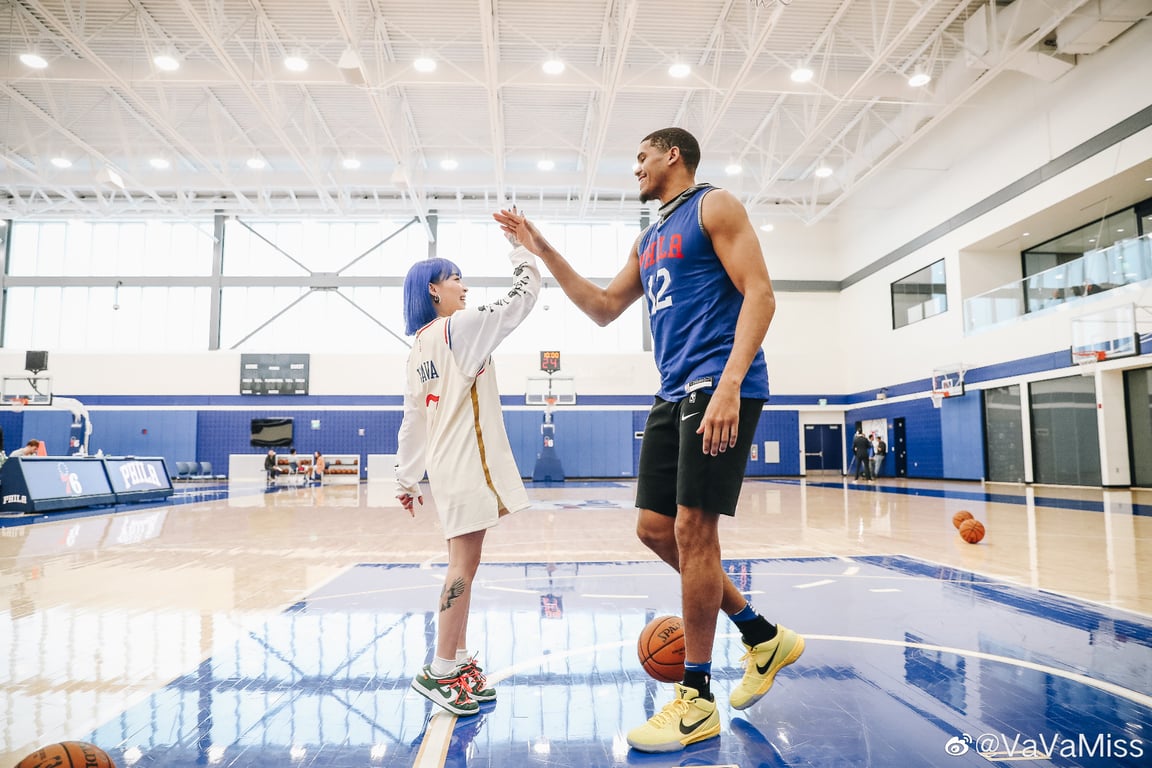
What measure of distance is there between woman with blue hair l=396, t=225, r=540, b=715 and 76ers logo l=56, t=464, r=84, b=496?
10038mm

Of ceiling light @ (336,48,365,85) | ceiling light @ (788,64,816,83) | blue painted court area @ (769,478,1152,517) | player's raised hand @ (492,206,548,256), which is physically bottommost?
blue painted court area @ (769,478,1152,517)

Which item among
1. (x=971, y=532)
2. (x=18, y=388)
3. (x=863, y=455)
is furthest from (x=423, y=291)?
(x=18, y=388)

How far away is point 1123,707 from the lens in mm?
2053

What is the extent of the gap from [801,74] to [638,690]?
484 inches

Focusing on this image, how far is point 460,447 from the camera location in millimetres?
2346

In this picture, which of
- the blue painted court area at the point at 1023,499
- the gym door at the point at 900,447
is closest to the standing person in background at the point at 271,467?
the blue painted court area at the point at 1023,499

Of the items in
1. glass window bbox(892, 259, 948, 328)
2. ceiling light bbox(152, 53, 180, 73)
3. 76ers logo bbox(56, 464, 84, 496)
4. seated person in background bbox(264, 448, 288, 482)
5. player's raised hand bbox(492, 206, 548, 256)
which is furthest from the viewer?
seated person in background bbox(264, 448, 288, 482)

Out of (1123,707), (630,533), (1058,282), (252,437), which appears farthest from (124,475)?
(1058,282)

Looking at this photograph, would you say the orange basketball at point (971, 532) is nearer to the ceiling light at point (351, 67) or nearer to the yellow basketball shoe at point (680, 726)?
the yellow basketball shoe at point (680, 726)

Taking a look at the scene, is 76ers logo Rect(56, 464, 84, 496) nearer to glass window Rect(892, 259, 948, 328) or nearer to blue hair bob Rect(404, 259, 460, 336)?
blue hair bob Rect(404, 259, 460, 336)

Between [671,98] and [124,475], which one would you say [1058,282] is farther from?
[124,475]

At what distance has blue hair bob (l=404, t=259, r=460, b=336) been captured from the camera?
252 cm

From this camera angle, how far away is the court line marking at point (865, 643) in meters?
1.85

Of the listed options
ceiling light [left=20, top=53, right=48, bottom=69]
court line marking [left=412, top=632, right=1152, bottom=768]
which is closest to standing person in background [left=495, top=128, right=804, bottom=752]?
court line marking [left=412, top=632, right=1152, bottom=768]
